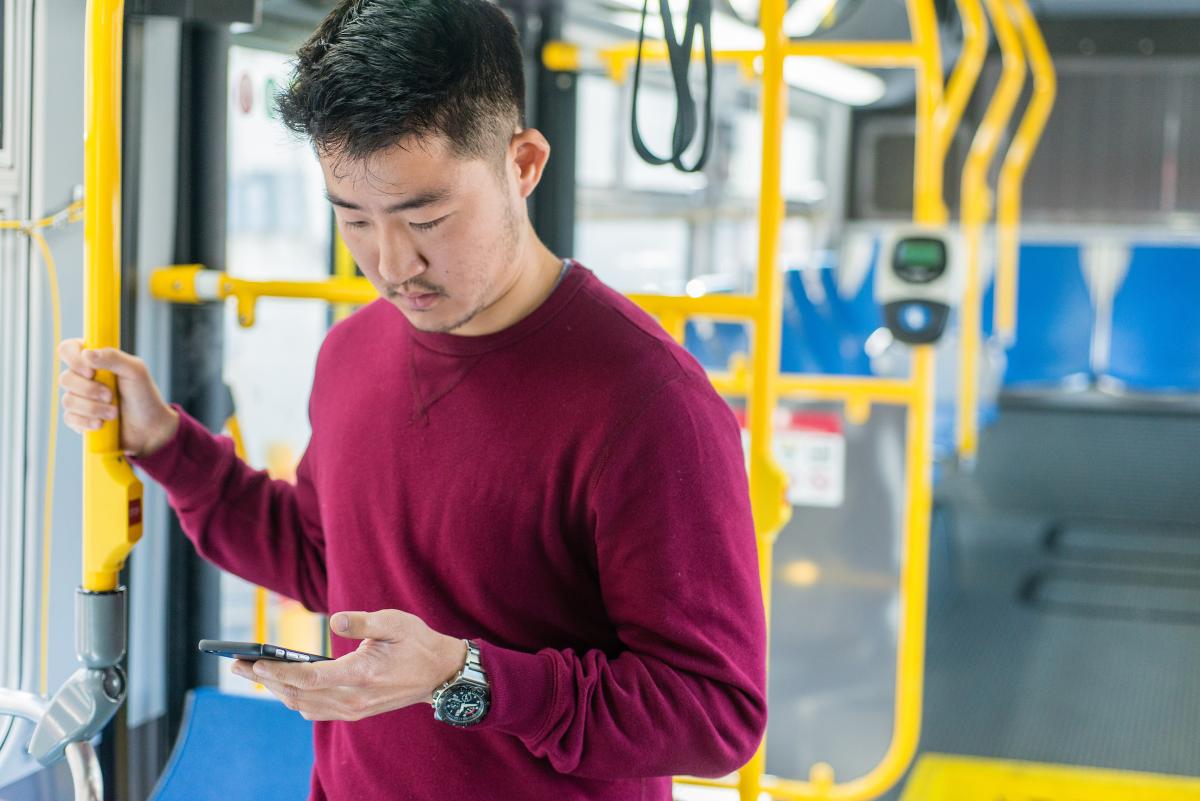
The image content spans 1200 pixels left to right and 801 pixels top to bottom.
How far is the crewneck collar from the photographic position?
142 cm

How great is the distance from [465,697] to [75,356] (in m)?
0.65

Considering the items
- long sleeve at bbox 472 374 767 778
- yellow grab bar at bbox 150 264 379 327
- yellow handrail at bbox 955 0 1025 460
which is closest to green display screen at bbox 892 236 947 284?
yellow handrail at bbox 955 0 1025 460

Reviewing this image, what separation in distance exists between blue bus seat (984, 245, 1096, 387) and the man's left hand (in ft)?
23.5

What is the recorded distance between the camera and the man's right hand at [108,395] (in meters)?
1.49

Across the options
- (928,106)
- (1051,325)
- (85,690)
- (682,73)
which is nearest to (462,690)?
(85,690)

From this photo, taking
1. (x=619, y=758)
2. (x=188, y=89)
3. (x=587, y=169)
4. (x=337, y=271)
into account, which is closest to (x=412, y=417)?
(x=619, y=758)

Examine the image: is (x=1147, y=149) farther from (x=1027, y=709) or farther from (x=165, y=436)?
(x=165, y=436)

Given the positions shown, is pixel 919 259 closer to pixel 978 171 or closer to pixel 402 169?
pixel 978 171

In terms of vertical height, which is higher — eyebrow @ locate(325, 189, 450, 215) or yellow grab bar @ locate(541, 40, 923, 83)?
yellow grab bar @ locate(541, 40, 923, 83)

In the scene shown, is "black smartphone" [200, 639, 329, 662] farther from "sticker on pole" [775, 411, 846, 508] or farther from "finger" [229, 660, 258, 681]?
"sticker on pole" [775, 411, 846, 508]

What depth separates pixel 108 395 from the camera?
1505 mm

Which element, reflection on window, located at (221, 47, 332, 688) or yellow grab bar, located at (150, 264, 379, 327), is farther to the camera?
reflection on window, located at (221, 47, 332, 688)

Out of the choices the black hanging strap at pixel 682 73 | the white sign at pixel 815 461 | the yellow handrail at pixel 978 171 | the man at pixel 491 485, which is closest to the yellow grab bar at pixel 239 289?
the man at pixel 491 485

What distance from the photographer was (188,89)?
2027 mm
